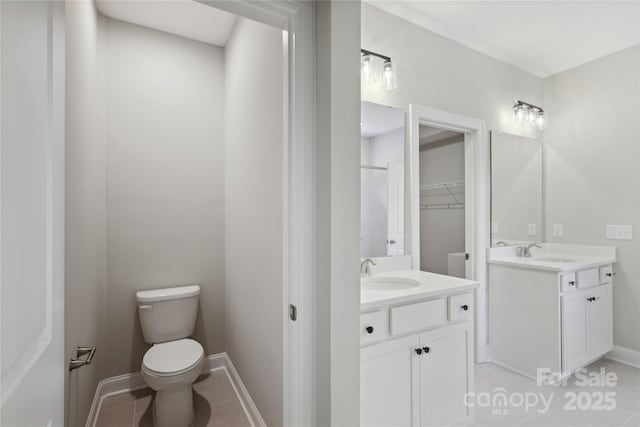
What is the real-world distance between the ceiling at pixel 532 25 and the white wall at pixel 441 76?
0.07 m

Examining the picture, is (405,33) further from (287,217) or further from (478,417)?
(478,417)

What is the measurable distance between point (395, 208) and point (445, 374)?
1051 mm

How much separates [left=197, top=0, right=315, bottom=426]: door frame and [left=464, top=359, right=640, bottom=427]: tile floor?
127 cm

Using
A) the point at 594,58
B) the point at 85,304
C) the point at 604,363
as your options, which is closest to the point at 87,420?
the point at 85,304

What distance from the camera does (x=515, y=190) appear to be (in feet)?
9.68

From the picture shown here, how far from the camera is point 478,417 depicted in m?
1.93

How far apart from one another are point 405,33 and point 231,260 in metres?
2.07

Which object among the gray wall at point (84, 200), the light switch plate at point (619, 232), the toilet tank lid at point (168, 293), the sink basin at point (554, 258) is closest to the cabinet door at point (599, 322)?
the sink basin at point (554, 258)

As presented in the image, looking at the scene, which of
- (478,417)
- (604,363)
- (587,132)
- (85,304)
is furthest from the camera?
(587,132)

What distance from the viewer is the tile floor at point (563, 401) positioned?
6.30 feet

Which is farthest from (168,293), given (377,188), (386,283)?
(377,188)

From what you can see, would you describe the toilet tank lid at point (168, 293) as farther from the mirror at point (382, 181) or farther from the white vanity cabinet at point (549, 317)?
the white vanity cabinet at point (549, 317)

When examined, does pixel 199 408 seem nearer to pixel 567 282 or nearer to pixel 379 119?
pixel 379 119

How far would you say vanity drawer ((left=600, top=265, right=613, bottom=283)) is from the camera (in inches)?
104
